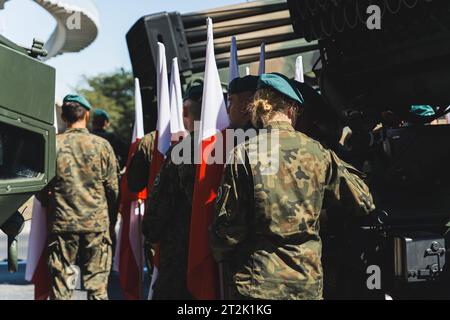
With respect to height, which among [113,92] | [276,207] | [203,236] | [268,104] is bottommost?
[203,236]

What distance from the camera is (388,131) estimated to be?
4605 millimetres

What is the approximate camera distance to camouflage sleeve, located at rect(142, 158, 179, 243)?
13.5ft

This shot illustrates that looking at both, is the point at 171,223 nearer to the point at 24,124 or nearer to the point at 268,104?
the point at 268,104

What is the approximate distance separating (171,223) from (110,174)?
1836mm

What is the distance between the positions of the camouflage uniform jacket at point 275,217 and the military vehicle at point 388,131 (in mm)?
357

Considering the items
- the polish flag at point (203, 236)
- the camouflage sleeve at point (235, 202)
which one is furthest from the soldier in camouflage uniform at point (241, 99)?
the camouflage sleeve at point (235, 202)

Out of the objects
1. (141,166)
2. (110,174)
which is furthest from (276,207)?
(110,174)

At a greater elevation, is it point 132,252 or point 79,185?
point 79,185

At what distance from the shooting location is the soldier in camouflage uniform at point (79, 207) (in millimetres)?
5637

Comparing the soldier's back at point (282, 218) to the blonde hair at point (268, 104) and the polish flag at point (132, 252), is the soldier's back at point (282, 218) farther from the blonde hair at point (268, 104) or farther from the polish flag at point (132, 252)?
the polish flag at point (132, 252)

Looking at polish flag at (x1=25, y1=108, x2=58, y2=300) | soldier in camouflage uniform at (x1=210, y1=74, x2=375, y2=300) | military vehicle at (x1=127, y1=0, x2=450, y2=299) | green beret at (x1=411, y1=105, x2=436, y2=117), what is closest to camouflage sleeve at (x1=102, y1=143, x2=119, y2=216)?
polish flag at (x1=25, y1=108, x2=58, y2=300)

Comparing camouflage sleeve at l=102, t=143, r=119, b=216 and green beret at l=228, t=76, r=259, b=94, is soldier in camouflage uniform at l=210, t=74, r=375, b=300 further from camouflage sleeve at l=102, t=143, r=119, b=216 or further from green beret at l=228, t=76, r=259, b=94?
camouflage sleeve at l=102, t=143, r=119, b=216

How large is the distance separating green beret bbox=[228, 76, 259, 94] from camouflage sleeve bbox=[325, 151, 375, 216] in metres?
0.65

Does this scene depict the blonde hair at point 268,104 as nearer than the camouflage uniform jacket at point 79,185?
Yes
